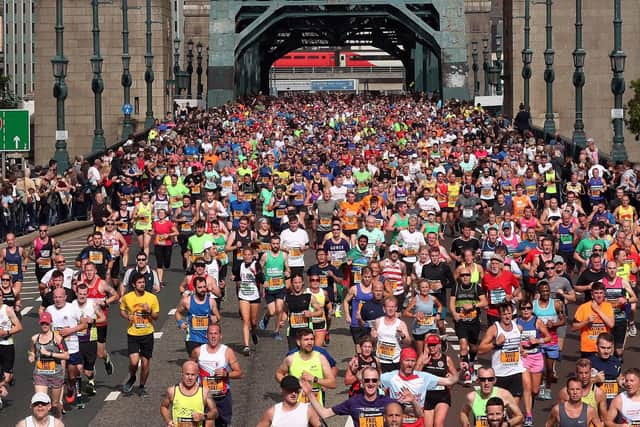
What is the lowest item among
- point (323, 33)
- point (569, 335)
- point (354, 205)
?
point (569, 335)

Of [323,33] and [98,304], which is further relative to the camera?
[323,33]

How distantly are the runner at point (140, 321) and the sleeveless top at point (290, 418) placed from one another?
5407 millimetres

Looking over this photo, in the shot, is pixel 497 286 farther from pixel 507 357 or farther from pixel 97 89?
pixel 97 89

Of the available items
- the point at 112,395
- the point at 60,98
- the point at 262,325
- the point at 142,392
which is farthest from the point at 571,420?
the point at 60,98

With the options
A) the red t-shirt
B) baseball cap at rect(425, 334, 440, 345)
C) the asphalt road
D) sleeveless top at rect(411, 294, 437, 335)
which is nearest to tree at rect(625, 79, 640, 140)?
the asphalt road

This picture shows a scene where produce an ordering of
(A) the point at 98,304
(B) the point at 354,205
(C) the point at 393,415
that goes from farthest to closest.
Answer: (B) the point at 354,205, (A) the point at 98,304, (C) the point at 393,415

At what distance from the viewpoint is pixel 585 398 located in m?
13.4

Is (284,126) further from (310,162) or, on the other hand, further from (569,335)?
(569,335)

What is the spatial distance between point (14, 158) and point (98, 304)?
128 m

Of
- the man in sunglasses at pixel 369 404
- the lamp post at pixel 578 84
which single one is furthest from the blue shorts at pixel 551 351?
the lamp post at pixel 578 84

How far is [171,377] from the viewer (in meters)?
18.6

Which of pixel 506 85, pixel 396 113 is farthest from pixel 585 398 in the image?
pixel 506 85

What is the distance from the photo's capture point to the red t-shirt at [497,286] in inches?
743

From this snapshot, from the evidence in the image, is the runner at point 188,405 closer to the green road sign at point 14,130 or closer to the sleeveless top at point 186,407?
the sleeveless top at point 186,407
